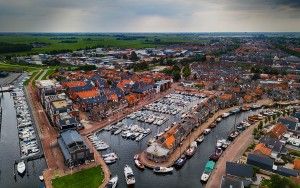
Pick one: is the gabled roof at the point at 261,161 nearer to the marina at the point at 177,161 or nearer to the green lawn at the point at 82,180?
the marina at the point at 177,161

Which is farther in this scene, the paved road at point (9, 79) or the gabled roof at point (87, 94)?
the paved road at point (9, 79)

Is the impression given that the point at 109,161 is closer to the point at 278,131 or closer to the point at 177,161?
the point at 177,161

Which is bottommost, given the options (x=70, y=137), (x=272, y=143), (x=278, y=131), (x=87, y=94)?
(x=272, y=143)

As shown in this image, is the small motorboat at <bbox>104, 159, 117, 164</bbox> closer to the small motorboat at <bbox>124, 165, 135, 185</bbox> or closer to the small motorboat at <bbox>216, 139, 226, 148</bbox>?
the small motorboat at <bbox>124, 165, 135, 185</bbox>

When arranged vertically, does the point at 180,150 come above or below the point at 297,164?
below

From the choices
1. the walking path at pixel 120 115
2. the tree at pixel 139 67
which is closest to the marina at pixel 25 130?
the walking path at pixel 120 115

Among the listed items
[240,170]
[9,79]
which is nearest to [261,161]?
[240,170]
